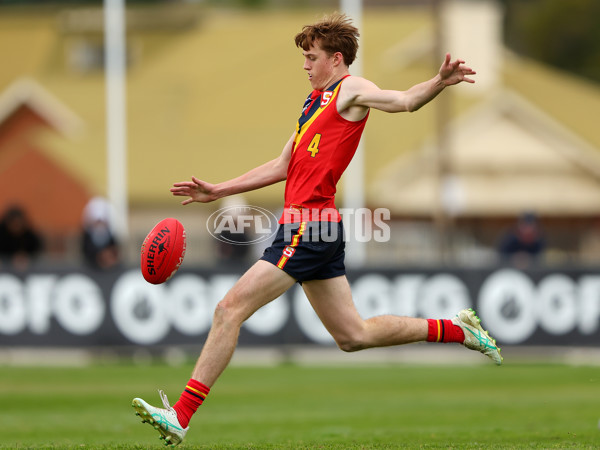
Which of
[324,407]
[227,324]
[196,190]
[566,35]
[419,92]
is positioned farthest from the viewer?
[566,35]

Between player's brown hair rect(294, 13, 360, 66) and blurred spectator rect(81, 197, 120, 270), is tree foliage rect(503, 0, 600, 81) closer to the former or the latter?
blurred spectator rect(81, 197, 120, 270)

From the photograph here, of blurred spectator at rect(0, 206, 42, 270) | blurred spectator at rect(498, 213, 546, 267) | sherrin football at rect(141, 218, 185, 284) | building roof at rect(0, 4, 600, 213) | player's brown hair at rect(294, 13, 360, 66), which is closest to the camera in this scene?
player's brown hair at rect(294, 13, 360, 66)

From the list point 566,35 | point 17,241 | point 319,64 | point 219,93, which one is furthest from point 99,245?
point 566,35

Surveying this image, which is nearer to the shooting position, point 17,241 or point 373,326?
point 373,326

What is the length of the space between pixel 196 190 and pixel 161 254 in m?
0.57

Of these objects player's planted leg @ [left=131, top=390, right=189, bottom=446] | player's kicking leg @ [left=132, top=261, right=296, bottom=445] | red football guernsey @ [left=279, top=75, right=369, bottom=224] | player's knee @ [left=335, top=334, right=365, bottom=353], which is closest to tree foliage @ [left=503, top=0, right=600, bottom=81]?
player's knee @ [left=335, top=334, right=365, bottom=353]

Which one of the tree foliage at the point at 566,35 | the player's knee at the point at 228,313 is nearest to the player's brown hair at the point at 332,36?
the player's knee at the point at 228,313

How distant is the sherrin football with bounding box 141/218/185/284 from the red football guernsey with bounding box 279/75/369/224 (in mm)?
820

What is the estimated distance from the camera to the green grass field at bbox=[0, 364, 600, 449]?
937cm

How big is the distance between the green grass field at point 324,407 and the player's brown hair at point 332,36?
279cm

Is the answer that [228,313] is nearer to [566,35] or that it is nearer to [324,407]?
[324,407]

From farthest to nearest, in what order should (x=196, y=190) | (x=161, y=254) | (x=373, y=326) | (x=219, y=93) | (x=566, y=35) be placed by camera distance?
(x=566, y=35)
(x=219, y=93)
(x=196, y=190)
(x=373, y=326)
(x=161, y=254)

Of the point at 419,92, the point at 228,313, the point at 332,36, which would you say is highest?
the point at 332,36

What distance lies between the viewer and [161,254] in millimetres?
8227
